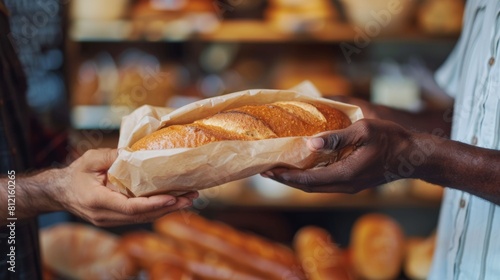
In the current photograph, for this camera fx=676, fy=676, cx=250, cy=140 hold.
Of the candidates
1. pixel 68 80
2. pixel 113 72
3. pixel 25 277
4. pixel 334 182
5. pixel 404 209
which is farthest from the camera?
pixel 404 209

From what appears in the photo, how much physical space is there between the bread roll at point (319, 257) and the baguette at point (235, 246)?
1.5 inches

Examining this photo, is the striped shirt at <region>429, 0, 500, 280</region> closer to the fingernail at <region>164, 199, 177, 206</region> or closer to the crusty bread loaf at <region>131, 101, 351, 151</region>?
the crusty bread loaf at <region>131, 101, 351, 151</region>

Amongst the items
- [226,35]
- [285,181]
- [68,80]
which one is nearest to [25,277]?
[285,181]

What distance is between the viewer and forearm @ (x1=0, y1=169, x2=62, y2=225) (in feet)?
4.38

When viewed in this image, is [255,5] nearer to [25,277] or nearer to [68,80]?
[68,80]

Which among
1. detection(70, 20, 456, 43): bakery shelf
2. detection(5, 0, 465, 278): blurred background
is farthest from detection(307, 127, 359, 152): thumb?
detection(70, 20, 456, 43): bakery shelf

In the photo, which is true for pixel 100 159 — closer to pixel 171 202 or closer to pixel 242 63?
pixel 171 202

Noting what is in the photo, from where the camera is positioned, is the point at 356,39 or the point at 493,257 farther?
the point at 356,39

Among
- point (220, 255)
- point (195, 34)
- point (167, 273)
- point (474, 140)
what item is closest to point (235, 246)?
point (220, 255)

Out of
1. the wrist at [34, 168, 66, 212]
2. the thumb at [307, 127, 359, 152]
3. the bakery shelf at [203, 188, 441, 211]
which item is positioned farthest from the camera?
the bakery shelf at [203, 188, 441, 211]

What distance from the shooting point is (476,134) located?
1.55 meters

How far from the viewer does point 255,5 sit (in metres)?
3.20

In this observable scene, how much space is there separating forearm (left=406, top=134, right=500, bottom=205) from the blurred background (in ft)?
5.70

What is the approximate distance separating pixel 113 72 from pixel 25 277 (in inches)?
64.9
